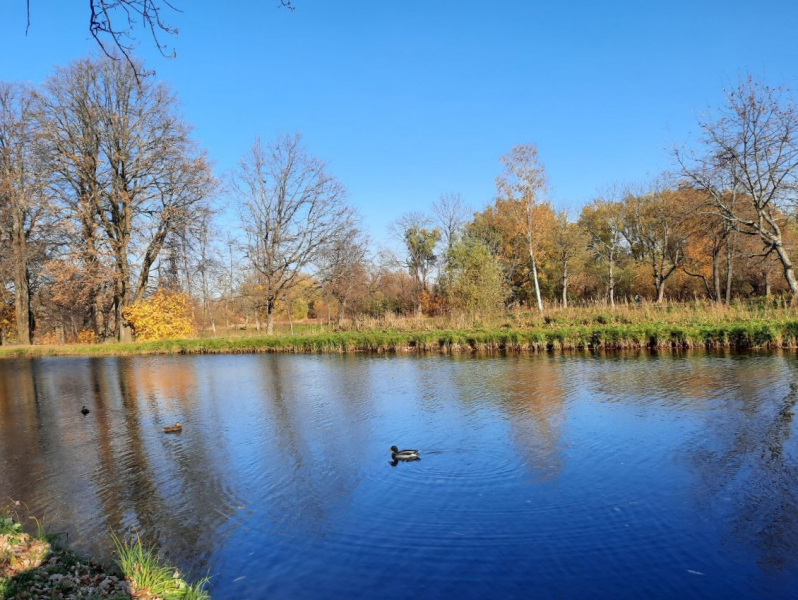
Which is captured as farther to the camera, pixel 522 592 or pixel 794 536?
pixel 794 536

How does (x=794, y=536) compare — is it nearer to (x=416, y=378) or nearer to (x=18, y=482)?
(x=18, y=482)

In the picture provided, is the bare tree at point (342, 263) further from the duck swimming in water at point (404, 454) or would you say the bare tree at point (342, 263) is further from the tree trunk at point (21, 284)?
the duck swimming in water at point (404, 454)

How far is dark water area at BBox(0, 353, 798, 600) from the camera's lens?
16.5 ft

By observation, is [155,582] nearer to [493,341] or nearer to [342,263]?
[493,341]

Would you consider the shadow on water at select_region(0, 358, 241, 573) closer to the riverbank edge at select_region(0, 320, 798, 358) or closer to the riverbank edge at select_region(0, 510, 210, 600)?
the riverbank edge at select_region(0, 510, 210, 600)

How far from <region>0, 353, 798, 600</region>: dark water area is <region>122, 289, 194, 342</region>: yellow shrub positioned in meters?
17.7

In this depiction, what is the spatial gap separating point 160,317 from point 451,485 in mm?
28731

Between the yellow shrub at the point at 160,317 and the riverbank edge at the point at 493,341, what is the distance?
2.48m

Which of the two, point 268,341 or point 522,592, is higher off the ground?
point 268,341

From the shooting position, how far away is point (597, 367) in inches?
648

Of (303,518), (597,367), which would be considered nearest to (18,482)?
(303,518)

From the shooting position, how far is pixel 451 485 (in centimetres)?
716

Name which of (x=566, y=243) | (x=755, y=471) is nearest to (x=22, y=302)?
(x=755, y=471)

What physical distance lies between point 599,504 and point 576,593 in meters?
1.92
